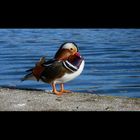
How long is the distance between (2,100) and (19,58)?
1025 cm

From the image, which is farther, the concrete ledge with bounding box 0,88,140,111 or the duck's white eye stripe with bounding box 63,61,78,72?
the duck's white eye stripe with bounding box 63,61,78,72

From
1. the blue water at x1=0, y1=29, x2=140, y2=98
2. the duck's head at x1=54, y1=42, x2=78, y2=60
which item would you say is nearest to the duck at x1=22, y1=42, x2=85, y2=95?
the duck's head at x1=54, y1=42, x2=78, y2=60

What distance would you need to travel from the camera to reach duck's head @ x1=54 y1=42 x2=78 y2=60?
7410mm

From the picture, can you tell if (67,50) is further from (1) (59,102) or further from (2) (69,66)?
(1) (59,102)

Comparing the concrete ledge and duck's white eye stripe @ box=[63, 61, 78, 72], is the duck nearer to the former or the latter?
duck's white eye stripe @ box=[63, 61, 78, 72]

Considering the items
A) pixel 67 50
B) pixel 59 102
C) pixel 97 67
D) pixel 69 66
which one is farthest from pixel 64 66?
pixel 97 67

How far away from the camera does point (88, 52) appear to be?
19609 millimetres

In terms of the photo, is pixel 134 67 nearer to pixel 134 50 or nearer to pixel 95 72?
pixel 95 72

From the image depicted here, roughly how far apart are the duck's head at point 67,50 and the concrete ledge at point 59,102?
0.62 metres

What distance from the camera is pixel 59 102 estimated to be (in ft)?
23.1

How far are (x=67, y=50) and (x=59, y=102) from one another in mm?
867

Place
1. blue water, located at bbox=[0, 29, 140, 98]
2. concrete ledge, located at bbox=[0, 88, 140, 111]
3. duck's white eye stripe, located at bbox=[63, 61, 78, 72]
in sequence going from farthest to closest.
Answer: blue water, located at bbox=[0, 29, 140, 98] → duck's white eye stripe, located at bbox=[63, 61, 78, 72] → concrete ledge, located at bbox=[0, 88, 140, 111]

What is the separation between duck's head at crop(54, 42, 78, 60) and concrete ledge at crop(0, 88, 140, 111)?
619mm
